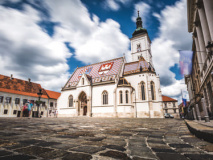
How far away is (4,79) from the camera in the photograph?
35.1 m

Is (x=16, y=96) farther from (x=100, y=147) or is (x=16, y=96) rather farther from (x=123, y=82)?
(x=100, y=147)

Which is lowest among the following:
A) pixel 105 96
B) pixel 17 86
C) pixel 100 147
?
pixel 100 147

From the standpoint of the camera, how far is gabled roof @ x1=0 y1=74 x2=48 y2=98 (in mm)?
33438

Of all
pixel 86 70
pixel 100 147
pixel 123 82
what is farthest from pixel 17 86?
pixel 100 147

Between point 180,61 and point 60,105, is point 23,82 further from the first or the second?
point 180,61

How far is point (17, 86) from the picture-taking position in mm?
36531

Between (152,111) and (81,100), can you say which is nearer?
(152,111)

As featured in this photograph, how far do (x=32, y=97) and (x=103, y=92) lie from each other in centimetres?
2329

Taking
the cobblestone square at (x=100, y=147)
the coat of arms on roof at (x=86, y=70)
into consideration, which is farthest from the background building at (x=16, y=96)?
the cobblestone square at (x=100, y=147)

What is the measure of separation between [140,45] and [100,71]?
16969 millimetres

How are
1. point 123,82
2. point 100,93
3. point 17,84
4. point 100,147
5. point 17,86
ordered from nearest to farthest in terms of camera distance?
point 100,147, point 123,82, point 100,93, point 17,86, point 17,84

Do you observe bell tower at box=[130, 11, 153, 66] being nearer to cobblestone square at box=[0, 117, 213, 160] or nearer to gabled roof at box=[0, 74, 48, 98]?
gabled roof at box=[0, 74, 48, 98]

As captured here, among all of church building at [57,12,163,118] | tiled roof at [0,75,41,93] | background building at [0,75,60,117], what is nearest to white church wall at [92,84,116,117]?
church building at [57,12,163,118]

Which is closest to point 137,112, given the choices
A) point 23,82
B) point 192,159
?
point 192,159
